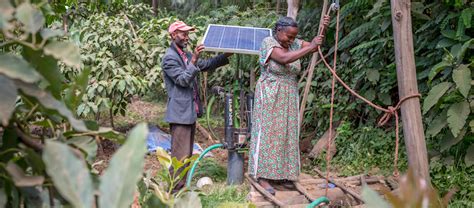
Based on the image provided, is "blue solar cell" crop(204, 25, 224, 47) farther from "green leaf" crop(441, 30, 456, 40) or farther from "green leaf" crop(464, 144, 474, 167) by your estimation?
"green leaf" crop(464, 144, 474, 167)

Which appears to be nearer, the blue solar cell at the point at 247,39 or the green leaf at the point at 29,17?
the green leaf at the point at 29,17

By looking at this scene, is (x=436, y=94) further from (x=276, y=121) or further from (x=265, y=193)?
(x=265, y=193)

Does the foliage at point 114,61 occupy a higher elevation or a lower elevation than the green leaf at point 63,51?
higher

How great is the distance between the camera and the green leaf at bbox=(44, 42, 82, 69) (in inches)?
28.4

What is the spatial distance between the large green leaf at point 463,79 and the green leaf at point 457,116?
10cm

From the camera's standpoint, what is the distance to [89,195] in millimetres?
593

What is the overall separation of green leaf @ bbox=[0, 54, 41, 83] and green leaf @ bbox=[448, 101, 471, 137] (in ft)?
12.1

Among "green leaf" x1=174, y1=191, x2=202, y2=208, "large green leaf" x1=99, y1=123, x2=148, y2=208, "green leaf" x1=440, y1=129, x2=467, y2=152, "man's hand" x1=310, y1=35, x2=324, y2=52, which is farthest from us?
"green leaf" x1=440, y1=129, x2=467, y2=152

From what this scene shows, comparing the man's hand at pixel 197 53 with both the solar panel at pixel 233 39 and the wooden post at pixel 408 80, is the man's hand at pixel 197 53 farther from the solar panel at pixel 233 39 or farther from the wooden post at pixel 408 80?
the wooden post at pixel 408 80

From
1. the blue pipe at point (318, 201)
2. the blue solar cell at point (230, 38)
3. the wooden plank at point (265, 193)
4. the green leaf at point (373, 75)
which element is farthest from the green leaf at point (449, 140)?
the blue solar cell at point (230, 38)

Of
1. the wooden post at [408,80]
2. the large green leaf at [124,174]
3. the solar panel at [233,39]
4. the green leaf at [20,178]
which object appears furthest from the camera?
the solar panel at [233,39]

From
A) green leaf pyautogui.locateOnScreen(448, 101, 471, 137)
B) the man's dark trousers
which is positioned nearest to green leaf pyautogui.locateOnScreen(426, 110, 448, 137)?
green leaf pyautogui.locateOnScreen(448, 101, 471, 137)

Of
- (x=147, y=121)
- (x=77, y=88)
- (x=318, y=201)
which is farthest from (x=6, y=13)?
(x=147, y=121)

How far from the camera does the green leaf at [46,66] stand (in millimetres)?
730
